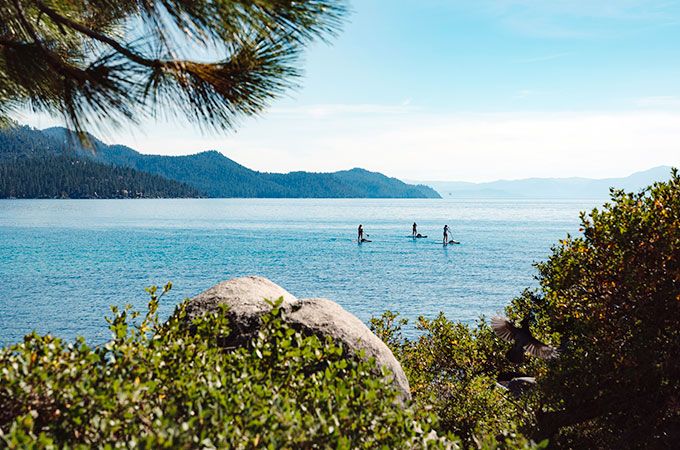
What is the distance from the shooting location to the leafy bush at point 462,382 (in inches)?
357

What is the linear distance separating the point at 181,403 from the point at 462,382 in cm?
839

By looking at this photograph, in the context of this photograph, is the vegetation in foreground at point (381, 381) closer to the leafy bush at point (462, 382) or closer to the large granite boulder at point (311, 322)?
the leafy bush at point (462, 382)

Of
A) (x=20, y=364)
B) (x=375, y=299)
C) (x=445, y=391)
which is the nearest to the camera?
(x=20, y=364)

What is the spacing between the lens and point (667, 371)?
6141 millimetres

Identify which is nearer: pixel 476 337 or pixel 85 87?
pixel 85 87

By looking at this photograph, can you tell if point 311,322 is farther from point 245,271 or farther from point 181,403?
point 245,271

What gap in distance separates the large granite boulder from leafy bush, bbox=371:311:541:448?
0.83 m

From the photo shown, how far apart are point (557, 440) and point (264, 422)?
19.8ft

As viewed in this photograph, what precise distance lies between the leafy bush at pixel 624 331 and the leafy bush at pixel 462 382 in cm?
109

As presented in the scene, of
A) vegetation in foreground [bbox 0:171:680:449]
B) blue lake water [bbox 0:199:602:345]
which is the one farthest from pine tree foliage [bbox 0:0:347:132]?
blue lake water [bbox 0:199:602:345]

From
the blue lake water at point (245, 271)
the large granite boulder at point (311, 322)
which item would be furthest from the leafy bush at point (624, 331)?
the blue lake water at point (245, 271)

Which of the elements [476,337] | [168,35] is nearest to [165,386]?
[168,35]

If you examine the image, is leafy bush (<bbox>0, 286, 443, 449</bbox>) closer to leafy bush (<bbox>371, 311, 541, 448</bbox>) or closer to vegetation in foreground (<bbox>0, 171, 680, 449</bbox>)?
vegetation in foreground (<bbox>0, 171, 680, 449</bbox>)

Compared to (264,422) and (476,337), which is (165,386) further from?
(476,337)
